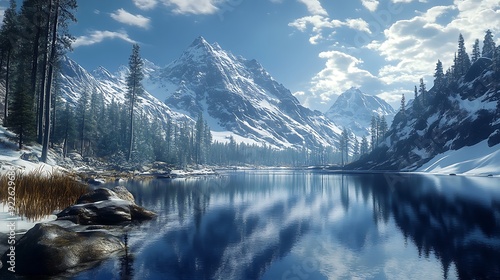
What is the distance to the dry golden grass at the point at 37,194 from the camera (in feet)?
44.9

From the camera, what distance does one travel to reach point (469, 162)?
7281 cm

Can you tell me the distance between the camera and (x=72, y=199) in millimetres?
20359

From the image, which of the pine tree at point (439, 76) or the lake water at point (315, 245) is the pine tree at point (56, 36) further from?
the pine tree at point (439, 76)

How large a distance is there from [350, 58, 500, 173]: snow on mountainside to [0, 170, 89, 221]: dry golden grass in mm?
72897

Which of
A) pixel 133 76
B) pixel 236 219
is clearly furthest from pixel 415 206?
pixel 133 76

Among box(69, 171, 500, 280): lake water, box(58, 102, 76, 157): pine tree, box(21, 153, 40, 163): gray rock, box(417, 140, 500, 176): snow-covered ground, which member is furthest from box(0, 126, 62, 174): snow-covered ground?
box(417, 140, 500, 176): snow-covered ground

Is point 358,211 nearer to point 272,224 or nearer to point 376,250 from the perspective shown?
point 272,224

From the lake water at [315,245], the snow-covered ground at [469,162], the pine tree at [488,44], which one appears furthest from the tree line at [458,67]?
the lake water at [315,245]

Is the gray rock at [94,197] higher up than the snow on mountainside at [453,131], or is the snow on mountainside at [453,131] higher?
the snow on mountainside at [453,131]

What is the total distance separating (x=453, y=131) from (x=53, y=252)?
103m

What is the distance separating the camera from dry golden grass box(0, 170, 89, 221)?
13.7m

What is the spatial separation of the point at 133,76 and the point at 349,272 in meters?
69.8

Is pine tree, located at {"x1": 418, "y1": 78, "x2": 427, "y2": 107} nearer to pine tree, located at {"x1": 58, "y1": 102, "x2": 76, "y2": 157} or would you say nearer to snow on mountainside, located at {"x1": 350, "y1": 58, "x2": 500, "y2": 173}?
snow on mountainside, located at {"x1": 350, "y1": 58, "x2": 500, "y2": 173}

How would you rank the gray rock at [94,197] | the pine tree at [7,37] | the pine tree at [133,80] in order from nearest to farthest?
the gray rock at [94,197] < the pine tree at [7,37] < the pine tree at [133,80]
